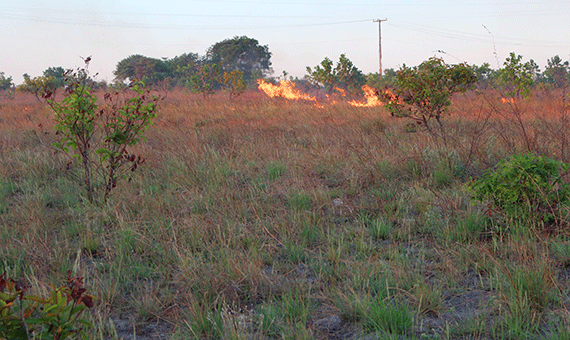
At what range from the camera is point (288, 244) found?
317 centimetres

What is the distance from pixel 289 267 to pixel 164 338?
0.98 meters

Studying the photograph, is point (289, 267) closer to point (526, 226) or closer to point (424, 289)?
point (424, 289)

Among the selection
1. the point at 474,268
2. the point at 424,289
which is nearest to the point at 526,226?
the point at 474,268

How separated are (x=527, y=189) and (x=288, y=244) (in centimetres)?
185

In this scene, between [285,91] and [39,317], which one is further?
[285,91]

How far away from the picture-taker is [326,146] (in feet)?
21.0

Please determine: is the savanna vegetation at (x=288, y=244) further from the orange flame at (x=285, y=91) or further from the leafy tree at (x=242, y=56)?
the leafy tree at (x=242, y=56)

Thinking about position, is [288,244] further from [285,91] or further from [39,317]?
[285,91]

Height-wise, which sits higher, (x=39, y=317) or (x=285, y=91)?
(x=285, y=91)

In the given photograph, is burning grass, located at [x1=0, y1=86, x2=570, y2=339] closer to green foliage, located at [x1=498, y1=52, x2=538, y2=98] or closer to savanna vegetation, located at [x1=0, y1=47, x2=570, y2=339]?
savanna vegetation, located at [x1=0, y1=47, x2=570, y2=339]

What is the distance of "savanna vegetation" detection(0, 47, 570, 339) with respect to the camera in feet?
7.00

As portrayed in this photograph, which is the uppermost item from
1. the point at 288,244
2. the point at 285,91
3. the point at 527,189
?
the point at 285,91

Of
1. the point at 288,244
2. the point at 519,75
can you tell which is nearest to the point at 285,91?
the point at 519,75

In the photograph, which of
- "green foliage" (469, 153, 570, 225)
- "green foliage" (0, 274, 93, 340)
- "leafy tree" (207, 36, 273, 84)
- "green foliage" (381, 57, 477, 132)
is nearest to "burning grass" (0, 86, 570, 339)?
"green foliage" (469, 153, 570, 225)
